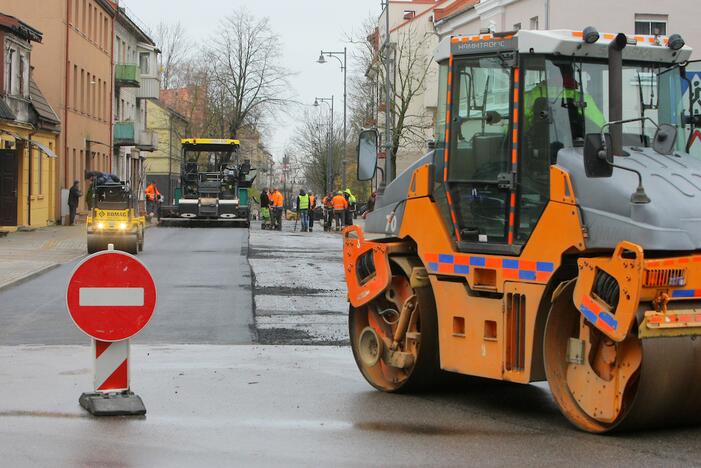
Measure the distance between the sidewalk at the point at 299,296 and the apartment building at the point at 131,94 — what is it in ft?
121

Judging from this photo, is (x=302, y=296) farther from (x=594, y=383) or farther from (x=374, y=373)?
(x=594, y=383)

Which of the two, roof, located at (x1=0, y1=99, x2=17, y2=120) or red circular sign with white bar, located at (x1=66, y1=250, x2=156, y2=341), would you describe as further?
roof, located at (x1=0, y1=99, x2=17, y2=120)

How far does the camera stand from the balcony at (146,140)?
73181mm

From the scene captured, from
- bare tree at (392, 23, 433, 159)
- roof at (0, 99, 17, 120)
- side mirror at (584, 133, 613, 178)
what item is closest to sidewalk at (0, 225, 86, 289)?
roof at (0, 99, 17, 120)

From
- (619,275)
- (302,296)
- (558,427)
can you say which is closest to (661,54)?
(619,275)

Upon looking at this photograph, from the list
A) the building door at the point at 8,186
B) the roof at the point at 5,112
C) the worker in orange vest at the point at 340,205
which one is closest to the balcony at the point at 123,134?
the worker in orange vest at the point at 340,205

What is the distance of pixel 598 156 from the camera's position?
309 inches

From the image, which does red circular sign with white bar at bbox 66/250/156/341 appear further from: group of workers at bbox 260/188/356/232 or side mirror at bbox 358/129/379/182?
group of workers at bbox 260/188/356/232

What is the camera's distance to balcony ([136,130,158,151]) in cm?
7318

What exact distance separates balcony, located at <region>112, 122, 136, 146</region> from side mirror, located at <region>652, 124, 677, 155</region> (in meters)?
61.8

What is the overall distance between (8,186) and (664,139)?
36744 mm

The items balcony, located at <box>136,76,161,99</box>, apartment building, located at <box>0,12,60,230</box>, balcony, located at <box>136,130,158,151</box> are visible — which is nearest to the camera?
apartment building, located at <box>0,12,60,230</box>

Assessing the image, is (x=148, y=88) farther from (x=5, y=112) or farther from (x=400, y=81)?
(x=5, y=112)

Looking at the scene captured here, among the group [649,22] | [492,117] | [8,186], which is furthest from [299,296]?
[8,186]
